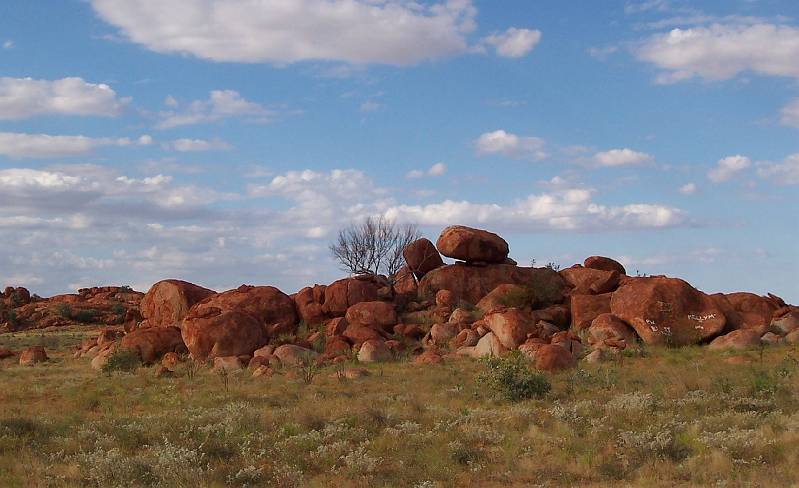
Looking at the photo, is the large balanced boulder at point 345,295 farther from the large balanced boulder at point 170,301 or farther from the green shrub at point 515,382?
the green shrub at point 515,382

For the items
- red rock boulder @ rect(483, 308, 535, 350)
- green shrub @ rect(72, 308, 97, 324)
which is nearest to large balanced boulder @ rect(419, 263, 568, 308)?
red rock boulder @ rect(483, 308, 535, 350)

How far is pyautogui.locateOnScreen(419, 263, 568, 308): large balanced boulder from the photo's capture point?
39625mm

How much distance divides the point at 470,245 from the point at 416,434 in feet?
84.4

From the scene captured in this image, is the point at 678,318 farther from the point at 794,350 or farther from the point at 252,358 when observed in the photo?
the point at 252,358

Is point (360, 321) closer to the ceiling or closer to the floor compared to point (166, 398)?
closer to the ceiling

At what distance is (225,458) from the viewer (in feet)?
46.0

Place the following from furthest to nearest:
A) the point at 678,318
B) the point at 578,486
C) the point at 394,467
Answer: the point at 678,318 < the point at 394,467 < the point at 578,486

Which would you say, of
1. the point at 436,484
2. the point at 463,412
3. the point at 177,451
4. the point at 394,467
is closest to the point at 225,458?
the point at 177,451

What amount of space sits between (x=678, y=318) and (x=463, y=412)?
56.8 ft

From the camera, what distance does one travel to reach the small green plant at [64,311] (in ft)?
193

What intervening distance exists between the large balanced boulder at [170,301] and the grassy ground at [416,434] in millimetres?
13783

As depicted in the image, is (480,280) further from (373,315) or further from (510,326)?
(510,326)

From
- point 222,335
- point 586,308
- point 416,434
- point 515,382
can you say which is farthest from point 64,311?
point 416,434

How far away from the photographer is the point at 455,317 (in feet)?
114
